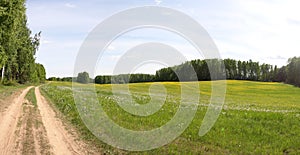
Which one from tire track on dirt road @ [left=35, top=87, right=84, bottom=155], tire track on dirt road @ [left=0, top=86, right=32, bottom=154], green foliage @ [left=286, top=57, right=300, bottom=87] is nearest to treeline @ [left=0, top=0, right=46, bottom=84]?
tire track on dirt road @ [left=0, top=86, right=32, bottom=154]

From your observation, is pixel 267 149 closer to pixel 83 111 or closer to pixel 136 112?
pixel 136 112

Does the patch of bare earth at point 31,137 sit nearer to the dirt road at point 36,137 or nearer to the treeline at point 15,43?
the dirt road at point 36,137

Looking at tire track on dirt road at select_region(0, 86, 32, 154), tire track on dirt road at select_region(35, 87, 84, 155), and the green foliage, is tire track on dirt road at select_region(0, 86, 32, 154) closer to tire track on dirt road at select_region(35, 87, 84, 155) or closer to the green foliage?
tire track on dirt road at select_region(35, 87, 84, 155)

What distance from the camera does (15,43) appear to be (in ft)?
167

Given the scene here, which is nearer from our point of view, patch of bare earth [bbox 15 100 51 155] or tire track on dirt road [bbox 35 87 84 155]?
patch of bare earth [bbox 15 100 51 155]

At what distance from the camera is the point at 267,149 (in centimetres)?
1147

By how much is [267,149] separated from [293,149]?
98 cm

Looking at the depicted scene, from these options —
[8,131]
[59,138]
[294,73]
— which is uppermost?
[294,73]

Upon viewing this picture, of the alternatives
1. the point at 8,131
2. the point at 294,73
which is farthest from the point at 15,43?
the point at 294,73

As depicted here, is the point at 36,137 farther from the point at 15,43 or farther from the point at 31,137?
the point at 15,43

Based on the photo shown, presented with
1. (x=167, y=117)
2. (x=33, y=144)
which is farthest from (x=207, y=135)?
(x=33, y=144)

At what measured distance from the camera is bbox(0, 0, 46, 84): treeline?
3372cm

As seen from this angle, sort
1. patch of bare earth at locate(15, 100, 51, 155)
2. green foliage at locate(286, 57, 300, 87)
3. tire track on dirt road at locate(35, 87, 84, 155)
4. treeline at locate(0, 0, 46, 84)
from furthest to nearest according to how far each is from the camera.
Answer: green foliage at locate(286, 57, 300, 87), treeline at locate(0, 0, 46, 84), tire track on dirt road at locate(35, 87, 84, 155), patch of bare earth at locate(15, 100, 51, 155)

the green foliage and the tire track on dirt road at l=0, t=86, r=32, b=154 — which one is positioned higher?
the green foliage
